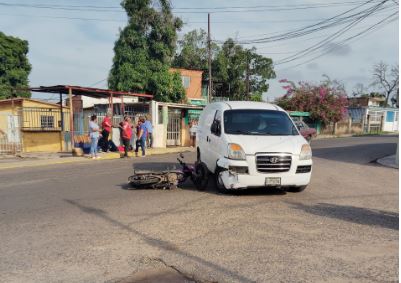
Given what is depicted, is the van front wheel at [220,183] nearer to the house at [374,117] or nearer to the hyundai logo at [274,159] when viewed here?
the hyundai logo at [274,159]

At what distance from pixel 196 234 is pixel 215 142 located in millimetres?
3342

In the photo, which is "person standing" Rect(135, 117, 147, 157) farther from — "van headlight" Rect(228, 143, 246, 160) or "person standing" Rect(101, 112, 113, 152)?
"van headlight" Rect(228, 143, 246, 160)

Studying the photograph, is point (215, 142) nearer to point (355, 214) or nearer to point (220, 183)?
point (220, 183)

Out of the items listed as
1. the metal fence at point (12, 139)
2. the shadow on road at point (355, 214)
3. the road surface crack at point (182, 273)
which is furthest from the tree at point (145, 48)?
the road surface crack at point (182, 273)

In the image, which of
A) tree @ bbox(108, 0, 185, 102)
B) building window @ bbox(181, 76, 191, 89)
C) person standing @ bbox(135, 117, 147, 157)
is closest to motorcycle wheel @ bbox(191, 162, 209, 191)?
person standing @ bbox(135, 117, 147, 157)

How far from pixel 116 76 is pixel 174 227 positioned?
2388 cm

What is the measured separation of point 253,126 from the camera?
318 inches

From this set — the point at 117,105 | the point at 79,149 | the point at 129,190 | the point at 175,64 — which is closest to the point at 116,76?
the point at 117,105

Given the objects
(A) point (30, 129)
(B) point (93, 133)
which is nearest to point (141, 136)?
(B) point (93, 133)

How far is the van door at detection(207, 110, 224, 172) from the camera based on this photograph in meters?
7.81

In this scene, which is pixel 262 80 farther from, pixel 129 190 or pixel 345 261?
pixel 345 261

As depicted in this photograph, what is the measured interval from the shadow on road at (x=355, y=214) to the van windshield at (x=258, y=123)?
1.82 metres

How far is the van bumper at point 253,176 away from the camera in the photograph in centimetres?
711

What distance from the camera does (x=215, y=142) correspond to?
26.7 feet
